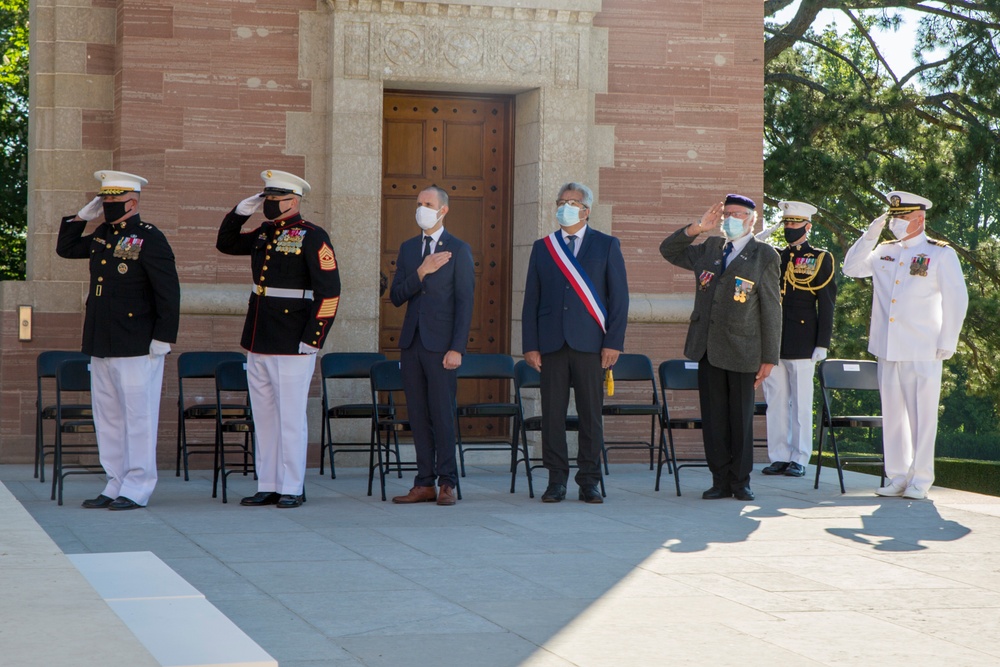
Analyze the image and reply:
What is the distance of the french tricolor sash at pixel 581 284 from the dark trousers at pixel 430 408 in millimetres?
850

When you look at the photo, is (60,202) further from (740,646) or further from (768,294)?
(740,646)

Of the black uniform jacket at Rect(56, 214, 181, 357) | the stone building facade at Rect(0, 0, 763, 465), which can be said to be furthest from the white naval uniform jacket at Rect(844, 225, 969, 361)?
the black uniform jacket at Rect(56, 214, 181, 357)

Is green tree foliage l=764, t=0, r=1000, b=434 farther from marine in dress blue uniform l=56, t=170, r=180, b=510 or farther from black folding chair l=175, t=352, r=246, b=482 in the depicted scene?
marine in dress blue uniform l=56, t=170, r=180, b=510

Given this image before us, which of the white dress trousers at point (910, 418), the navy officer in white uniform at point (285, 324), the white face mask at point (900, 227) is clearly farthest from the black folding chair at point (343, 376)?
the white face mask at point (900, 227)

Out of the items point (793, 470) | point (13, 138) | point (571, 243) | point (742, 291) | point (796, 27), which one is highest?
point (796, 27)

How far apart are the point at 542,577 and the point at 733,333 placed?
2.81m

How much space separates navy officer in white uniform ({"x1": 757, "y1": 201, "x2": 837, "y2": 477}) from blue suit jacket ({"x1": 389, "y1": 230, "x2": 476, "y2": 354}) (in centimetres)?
278

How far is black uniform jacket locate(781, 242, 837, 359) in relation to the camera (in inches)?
364

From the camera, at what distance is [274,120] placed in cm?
938

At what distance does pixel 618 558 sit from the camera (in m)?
5.77

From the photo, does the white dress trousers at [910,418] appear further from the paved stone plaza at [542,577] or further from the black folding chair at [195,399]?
the black folding chair at [195,399]

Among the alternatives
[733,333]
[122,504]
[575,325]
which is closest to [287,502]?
[122,504]

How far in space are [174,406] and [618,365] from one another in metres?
3.07

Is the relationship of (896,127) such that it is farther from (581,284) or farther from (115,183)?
(115,183)
